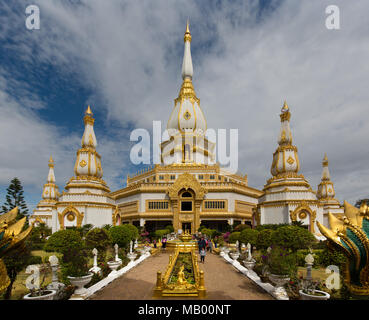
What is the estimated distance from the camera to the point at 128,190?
4306cm

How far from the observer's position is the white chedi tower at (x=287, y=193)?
29.8 metres

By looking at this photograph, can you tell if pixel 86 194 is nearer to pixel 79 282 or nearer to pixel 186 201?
pixel 186 201

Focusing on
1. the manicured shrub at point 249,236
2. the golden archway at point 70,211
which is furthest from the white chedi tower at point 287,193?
the golden archway at point 70,211

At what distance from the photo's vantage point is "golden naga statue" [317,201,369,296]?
20.4ft

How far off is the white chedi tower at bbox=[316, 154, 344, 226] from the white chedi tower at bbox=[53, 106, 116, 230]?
39506 mm

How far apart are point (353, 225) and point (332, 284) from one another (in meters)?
2.57

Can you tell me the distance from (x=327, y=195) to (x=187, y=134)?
30.3 metres

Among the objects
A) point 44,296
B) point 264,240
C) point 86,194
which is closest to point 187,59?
point 86,194

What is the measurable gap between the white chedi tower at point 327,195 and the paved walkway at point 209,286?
39320 mm

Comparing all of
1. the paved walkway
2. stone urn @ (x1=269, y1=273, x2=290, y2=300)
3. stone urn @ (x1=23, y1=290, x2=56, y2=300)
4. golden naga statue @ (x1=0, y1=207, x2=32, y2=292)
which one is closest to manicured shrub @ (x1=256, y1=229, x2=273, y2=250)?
the paved walkway
